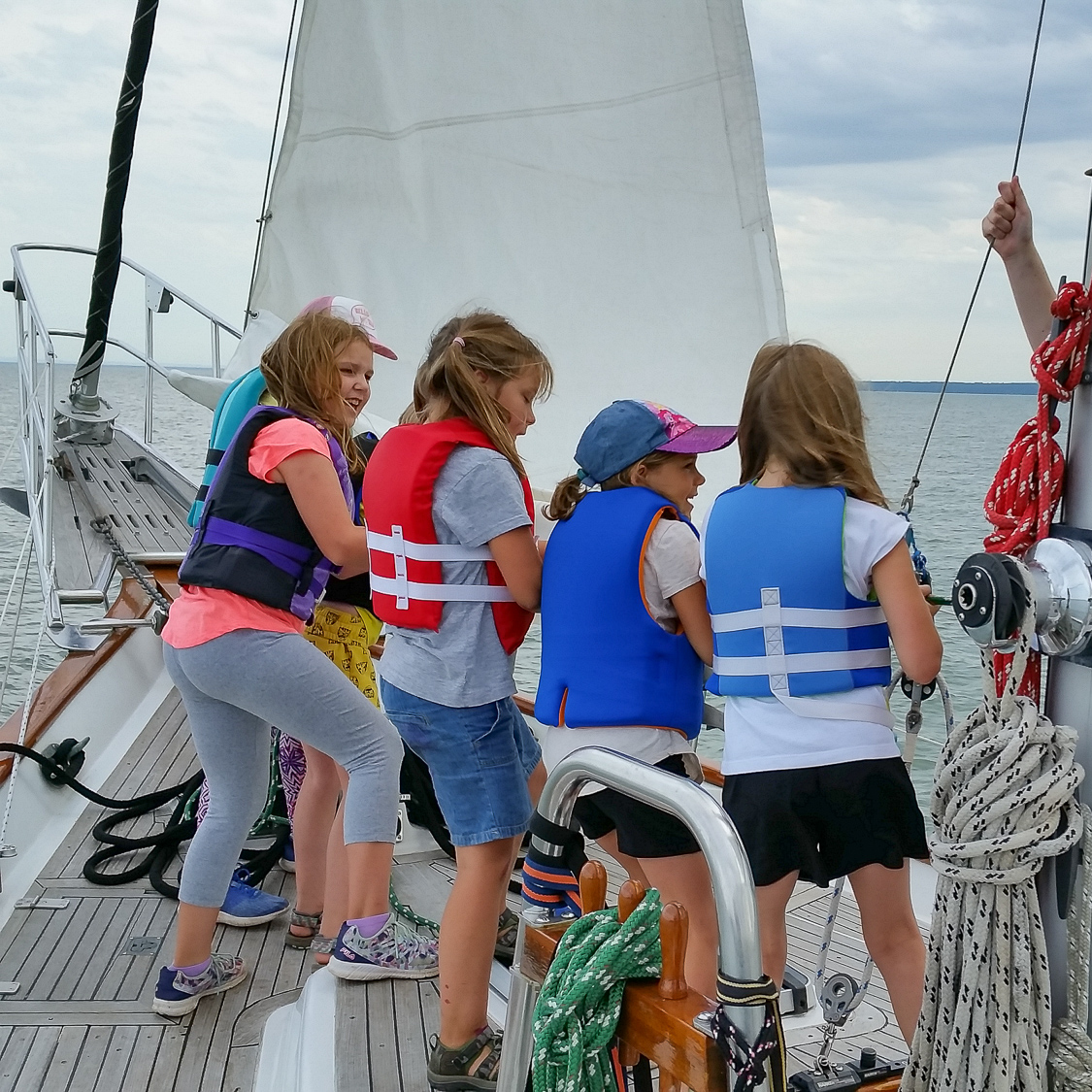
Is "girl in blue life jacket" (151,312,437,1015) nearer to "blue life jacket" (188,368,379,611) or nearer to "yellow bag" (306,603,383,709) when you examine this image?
"blue life jacket" (188,368,379,611)

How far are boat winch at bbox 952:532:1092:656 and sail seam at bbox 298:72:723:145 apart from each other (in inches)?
107

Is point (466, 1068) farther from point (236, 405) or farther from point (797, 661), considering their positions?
point (236, 405)

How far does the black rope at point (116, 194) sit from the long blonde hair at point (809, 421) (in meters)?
3.69

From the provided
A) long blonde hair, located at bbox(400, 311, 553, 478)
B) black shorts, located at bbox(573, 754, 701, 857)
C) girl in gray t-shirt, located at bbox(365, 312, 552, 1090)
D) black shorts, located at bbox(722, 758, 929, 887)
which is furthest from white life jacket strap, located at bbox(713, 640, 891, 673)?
long blonde hair, located at bbox(400, 311, 553, 478)

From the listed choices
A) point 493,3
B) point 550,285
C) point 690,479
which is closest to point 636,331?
point 550,285

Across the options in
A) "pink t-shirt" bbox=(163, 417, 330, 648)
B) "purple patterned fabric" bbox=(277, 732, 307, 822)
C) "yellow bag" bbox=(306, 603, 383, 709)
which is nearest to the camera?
"pink t-shirt" bbox=(163, 417, 330, 648)

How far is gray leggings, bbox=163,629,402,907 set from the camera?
183 cm

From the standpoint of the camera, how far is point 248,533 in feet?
6.06

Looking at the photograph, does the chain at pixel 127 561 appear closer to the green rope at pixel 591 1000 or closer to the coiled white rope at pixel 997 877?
the green rope at pixel 591 1000

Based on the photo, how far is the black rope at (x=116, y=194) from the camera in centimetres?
432

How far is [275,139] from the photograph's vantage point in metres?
3.75

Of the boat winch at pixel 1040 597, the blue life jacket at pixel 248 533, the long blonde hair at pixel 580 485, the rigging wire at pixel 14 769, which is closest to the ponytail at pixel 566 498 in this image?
the long blonde hair at pixel 580 485

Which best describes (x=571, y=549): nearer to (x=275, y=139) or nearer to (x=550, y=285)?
(x=550, y=285)

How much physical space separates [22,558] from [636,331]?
1.83 meters
